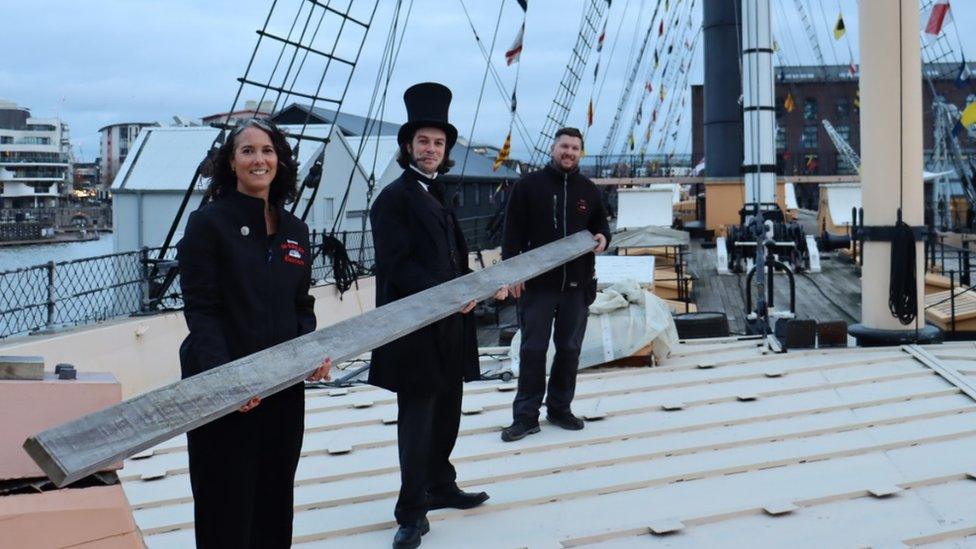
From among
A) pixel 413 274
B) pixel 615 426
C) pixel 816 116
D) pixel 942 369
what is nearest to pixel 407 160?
pixel 413 274

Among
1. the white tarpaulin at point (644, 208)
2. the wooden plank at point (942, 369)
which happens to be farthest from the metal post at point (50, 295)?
the white tarpaulin at point (644, 208)

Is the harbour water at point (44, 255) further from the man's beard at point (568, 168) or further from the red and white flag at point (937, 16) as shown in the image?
the red and white flag at point (937, 16)

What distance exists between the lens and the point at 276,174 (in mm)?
3088

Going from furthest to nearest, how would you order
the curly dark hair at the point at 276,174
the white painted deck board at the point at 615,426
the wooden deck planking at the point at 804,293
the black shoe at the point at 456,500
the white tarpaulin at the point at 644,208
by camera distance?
the white tarpaulin at the point at 644,208 → the wooden deck planking at the point at 804,293 → the white painted deck board at the point at 615,426 → the black shoe at the point at 456,500 → the curly dark hair at the point at 276,174

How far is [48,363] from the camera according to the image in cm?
627

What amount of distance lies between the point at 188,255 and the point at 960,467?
346cm

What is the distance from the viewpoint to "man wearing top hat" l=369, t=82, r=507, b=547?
3.91m

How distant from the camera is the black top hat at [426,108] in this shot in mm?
3996

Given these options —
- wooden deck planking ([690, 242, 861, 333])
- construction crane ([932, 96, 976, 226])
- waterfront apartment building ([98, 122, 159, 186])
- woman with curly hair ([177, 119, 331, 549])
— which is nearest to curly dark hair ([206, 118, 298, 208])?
woman with curly hair ([177, 119, 331, 549])

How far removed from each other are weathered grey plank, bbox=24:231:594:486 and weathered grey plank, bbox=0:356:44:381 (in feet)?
1.20

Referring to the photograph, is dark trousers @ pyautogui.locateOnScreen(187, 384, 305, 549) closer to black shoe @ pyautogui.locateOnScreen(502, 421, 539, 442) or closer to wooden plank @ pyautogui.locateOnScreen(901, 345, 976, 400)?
black shoe @ pyautogui.locateOnScreen(502, 421, 539, 442)

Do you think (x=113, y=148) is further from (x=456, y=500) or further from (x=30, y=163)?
(x=456, y=500)

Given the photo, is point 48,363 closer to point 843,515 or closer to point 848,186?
point 843,515

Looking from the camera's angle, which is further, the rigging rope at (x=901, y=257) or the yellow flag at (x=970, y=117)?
the yellow flag at (x=970, y=117)
